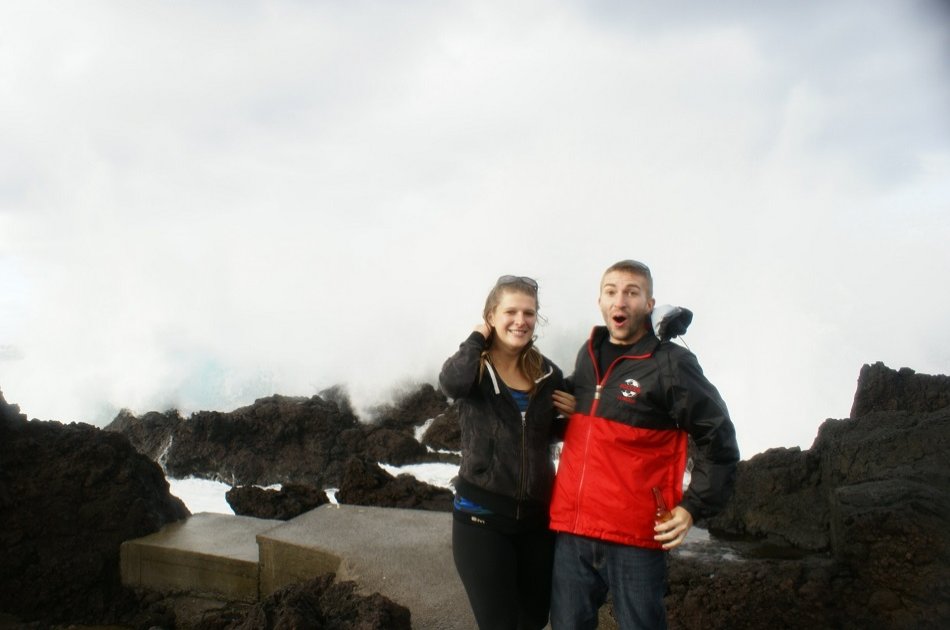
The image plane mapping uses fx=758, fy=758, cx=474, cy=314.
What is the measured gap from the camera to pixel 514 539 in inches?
105

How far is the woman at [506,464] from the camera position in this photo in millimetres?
2615

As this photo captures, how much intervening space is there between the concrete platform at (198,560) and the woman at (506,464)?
2209mm

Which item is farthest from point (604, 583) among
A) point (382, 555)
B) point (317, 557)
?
point (317, 557)

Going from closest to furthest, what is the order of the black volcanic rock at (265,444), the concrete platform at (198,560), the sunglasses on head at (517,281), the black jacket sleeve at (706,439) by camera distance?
the black jacket sleeve at (706,439)
the sunglasses on head at (517,281)
the concrete platform at (198,560)
the black volcanic rock at (265,444)

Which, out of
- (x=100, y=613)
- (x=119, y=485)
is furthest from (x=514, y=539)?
(x=119, y=485)

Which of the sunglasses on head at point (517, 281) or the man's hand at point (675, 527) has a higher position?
the sunglasses on head at point (517, 281)

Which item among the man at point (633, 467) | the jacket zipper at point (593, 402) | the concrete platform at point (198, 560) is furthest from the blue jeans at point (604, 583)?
the concrete platform at point (198, 560)

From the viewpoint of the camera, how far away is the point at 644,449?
8.24ft

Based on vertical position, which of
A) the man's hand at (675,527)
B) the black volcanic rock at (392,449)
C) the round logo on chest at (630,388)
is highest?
the round logo on chest at (630,388)

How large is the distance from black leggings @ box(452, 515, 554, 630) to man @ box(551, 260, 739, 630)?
0.28 ft

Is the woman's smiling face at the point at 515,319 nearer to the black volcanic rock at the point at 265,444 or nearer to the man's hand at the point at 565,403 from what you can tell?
the man's hand at the point at 565,403

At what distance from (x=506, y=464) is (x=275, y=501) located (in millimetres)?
3499

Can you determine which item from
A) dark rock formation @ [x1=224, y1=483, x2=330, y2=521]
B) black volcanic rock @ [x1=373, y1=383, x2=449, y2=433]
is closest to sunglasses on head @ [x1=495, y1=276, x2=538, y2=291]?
dark rock formation @ [x1=224, y1=483, x2=330, y2=521]

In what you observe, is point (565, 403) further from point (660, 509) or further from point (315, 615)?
point (315, 615)
